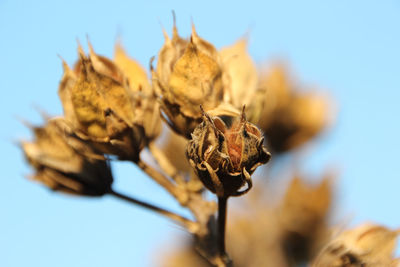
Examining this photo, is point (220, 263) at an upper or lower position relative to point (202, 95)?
lower

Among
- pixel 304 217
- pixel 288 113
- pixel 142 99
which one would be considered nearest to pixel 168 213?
pixel 142 99

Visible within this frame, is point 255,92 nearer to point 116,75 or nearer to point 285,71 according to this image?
point 116,75

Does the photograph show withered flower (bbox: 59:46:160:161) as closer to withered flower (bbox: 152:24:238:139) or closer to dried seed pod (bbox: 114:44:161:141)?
dried seed pod (bbox: 114:44:161:141)

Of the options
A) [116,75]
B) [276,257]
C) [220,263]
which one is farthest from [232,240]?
[116,75]

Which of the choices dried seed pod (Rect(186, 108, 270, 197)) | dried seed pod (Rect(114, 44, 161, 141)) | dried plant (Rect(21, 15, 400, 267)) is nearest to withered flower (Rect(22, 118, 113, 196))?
dried plant (Rect(21, 15, 400, 267))

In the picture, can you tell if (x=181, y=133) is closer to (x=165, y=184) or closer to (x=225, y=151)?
(x=165, y=184)
